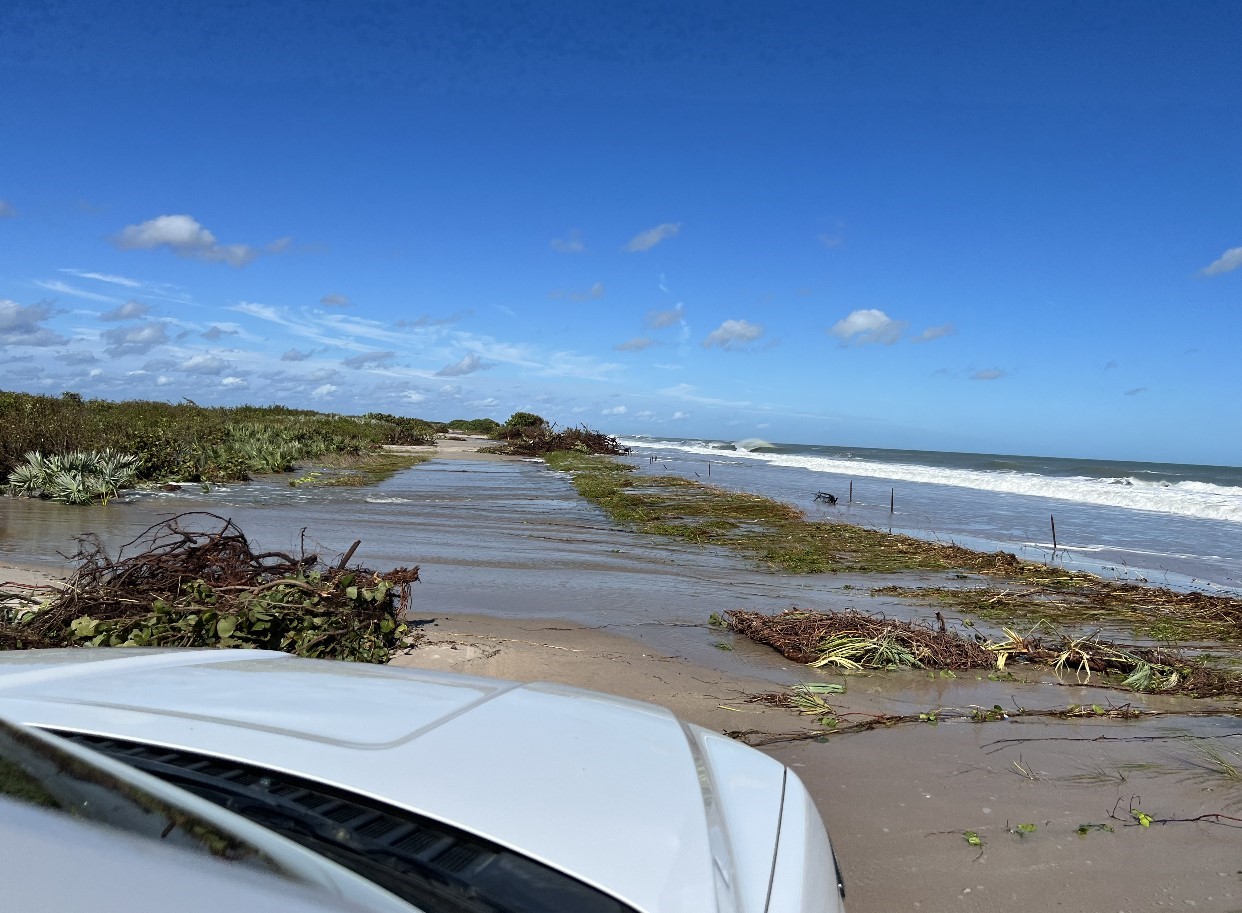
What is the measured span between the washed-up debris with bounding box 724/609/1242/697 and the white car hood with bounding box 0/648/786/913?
16.4 ft

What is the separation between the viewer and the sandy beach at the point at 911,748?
348cm

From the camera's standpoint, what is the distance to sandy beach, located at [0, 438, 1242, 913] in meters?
3.48

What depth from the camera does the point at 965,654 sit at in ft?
23.0

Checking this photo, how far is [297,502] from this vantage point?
1744 centimetres

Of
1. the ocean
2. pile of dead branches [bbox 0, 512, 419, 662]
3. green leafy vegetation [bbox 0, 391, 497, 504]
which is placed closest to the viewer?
pile of dead branches [bbox 0, 512, 419, 662]

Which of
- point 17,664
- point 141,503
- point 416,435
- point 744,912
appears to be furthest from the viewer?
point 416,435

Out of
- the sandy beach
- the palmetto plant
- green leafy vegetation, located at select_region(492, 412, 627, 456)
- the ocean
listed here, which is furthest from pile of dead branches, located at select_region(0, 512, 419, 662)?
green leafy vegetation, located at select_region(492, 412, 627, 456)

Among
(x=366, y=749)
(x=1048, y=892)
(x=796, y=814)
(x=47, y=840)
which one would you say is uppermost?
(x=47, y=840)

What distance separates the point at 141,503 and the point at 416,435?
3337cm

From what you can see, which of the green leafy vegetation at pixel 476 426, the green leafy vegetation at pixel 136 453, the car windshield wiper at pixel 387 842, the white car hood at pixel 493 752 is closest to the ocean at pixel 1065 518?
the white car hood at pixel 493 752

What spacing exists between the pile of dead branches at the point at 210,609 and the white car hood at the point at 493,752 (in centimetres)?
307

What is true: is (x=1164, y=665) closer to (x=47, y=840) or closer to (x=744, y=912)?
(x=744, y=912)

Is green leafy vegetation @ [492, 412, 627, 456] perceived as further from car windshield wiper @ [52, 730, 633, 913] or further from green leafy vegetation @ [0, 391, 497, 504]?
car windshield wiper @ [52, 730, 633, 913]

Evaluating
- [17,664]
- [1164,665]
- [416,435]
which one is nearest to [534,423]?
[416,435]
